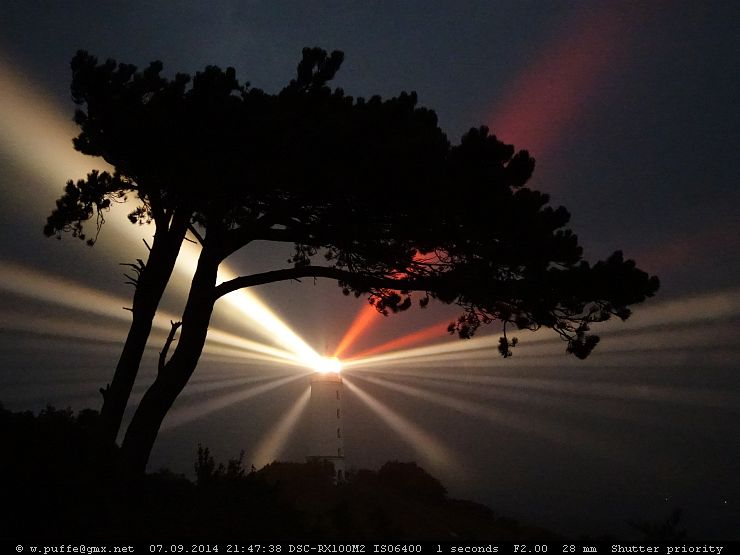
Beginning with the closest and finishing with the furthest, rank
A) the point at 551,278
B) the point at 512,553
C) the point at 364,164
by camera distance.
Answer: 1. the point at 512,553
2. the point at 364,164
3. the point at 551,278

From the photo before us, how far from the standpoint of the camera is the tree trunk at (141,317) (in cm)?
1141

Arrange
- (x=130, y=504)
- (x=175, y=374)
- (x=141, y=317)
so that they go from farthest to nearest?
1. (x=141, y=317)
2. (x=175, y=374)
3. (x=130, y=504)

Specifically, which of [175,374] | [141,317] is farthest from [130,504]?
[141,317]

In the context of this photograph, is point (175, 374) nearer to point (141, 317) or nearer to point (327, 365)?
point (141, 317)

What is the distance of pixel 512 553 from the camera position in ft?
22.3

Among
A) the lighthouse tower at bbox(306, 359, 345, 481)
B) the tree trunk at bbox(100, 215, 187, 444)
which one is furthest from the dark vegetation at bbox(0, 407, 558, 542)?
the lighthouse tower at bbox(306, 359, 345, 481)

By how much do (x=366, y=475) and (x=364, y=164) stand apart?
13.5 meters

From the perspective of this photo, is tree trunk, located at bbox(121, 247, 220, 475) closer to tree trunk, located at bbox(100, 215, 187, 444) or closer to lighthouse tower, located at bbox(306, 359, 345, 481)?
tree trunk, located at bbox(100, 215, 187, 444)

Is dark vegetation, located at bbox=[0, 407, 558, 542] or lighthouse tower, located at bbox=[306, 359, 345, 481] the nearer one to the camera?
dark vegetation, located at bbox=[0, 407, 558, 542]

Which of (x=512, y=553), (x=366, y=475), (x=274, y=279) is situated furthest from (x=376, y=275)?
(x=366, y=475)

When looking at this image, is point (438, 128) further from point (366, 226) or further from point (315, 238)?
point (315, 238)

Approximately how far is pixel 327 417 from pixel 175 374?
511 inches

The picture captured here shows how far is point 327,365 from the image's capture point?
24.3 metres

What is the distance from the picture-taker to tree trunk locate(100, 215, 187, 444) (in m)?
11.4
